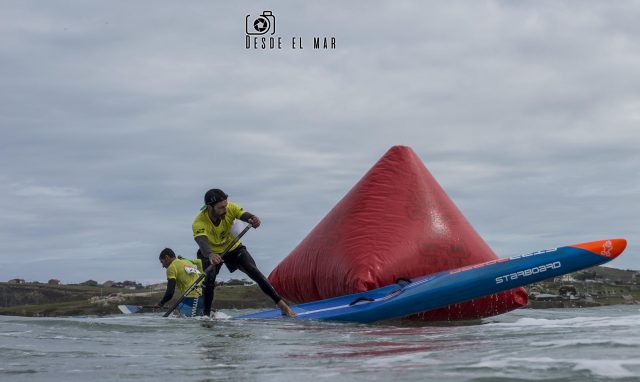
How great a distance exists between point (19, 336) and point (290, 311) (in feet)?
11.5

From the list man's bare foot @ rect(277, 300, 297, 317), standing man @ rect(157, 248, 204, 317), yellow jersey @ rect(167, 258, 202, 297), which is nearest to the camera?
man's bare foot @ rect(277, 300, 297, 317)

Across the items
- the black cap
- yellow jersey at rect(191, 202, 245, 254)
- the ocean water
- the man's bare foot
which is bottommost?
the ocean water

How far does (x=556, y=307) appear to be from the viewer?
18344 mm

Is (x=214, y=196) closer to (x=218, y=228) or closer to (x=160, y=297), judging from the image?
(x=218, y=228)

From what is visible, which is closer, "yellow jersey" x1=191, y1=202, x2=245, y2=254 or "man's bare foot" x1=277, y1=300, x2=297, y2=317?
"yellow jersey" x1=191, y1=202, x2=245, y2=254

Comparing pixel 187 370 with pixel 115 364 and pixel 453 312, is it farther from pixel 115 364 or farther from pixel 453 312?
pixel 453 312

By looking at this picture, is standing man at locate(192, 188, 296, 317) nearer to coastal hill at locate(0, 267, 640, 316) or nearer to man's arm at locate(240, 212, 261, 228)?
man's arm at locate(240, 212, 261, 228)

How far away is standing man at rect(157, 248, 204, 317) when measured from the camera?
445 inches

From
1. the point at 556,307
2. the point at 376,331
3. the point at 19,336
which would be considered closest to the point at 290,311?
the point at 376,331

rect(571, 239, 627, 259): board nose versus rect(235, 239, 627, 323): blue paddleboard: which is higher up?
rect(571, 239, 627, 259): board nose

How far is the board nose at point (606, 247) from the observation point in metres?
9.86

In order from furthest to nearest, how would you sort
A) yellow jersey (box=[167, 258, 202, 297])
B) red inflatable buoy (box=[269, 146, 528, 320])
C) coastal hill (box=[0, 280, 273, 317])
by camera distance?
coastal hill (box=[0, 280, 273, 317]) < yellow jersey (box=[167, 258, 202, 297]) < red inflatable buoy (box=[269, 146, 528, 320])

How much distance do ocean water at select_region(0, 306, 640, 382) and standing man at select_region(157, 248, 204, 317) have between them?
2.75 metres

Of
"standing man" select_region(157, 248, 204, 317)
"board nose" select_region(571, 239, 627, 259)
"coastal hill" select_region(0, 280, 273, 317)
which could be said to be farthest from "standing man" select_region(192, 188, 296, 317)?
"coastal hill" select_region(0, 280, 273, 317)
